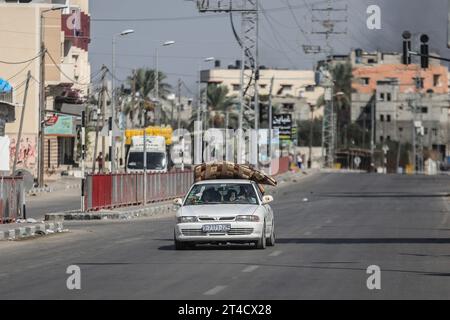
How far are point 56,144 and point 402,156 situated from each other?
82300mm

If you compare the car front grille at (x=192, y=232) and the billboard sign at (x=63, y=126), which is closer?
the car front grille at (x=192, y=232)

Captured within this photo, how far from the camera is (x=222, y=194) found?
2698 cm

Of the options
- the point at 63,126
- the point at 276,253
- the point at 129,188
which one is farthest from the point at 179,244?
the point at 63,126

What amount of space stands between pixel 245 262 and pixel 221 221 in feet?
11.5

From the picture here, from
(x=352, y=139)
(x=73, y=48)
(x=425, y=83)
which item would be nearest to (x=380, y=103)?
(x=352, y=139)

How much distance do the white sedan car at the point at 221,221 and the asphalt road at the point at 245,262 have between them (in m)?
0.33

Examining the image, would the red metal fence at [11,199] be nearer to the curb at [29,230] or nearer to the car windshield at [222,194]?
the curb at [29,230]

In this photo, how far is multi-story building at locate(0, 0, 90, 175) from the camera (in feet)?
276

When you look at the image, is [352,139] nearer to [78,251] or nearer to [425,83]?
[425,83]

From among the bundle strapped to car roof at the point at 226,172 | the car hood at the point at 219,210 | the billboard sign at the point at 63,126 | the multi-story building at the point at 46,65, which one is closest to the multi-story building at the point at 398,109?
the multi-story building at the point at 46,65

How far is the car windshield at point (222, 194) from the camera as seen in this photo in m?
26.7

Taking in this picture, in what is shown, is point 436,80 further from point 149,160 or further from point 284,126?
point 149,160
